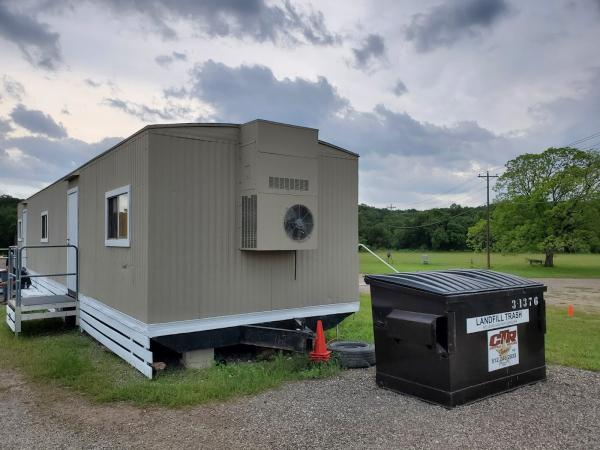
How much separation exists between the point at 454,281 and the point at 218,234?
286 centimetres

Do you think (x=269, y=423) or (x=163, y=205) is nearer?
(x=269, y=423)

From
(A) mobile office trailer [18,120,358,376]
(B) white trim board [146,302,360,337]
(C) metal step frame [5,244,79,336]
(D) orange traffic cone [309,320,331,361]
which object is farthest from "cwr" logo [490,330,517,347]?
(C) metal step frame [5,244,79,336]

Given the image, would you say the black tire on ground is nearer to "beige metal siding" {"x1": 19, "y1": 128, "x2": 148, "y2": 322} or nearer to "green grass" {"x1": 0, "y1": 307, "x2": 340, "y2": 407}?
"green grass" {"x1": 0, "y1": 307, "x2": 340, "y2": 407}

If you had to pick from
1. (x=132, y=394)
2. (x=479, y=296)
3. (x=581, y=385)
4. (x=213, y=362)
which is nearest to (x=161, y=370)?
(x=213, y=362)

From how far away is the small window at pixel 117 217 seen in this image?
21.1ft

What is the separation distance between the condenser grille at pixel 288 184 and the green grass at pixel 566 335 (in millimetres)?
2703

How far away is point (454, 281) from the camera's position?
489 cm

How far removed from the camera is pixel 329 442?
3.75 metres

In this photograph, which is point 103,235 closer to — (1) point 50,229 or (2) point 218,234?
(2) point 218,234

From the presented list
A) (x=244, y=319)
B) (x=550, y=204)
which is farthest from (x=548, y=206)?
(x=244, y=319)

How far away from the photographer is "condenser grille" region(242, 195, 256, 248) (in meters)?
6.02

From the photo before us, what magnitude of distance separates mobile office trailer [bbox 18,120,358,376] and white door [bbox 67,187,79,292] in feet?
6.96

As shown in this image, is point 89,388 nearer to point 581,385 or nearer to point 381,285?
point 381,285

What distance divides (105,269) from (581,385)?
6263 millimetres
